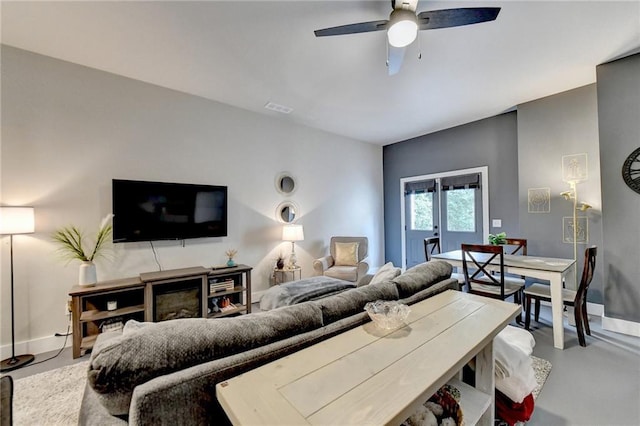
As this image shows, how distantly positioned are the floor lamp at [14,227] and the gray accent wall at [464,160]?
18.6 feet

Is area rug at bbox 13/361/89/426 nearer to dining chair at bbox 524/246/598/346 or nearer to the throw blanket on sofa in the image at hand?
the throw blanket on sofa

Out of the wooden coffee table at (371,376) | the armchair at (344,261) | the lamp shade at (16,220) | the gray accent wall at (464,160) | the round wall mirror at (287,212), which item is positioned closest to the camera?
the wooden coffee table at (371,376)

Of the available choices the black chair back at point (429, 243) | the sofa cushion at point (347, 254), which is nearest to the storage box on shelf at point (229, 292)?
the sofa cushion at point (347, 254)

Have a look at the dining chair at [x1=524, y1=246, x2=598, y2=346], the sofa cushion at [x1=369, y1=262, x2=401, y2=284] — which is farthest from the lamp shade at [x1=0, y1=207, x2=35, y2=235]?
the dining chair at [x1=524, y1=246, x2=598, y2=346]

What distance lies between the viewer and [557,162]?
364 cm

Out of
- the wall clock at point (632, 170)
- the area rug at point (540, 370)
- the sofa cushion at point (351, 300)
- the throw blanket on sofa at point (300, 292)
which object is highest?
the wall clock at point (632, 170)

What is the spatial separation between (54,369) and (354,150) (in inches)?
209

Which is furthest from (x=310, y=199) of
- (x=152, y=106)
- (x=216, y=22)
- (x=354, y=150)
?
(x=216, y=22)

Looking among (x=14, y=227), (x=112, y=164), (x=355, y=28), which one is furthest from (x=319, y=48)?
(x=14, y=227)

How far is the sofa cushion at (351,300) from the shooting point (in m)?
1.30

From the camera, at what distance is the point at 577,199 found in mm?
3480

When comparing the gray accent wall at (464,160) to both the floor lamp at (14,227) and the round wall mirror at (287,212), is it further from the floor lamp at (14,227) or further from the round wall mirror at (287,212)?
the floor lamp at (14,227)

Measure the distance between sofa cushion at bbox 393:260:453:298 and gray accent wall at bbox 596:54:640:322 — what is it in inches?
97.7

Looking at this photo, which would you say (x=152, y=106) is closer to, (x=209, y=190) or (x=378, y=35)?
(x=209, y=190)
